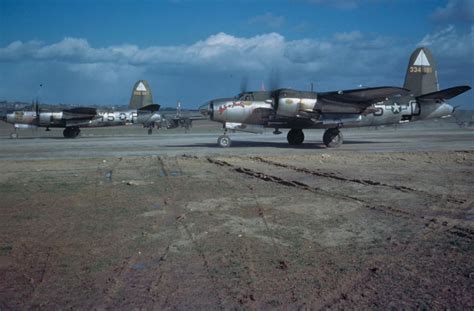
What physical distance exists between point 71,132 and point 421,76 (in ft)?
83.9

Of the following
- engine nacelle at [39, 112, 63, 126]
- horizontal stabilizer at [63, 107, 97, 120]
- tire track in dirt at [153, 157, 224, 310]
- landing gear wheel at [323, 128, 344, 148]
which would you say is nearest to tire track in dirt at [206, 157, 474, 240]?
tire track in dirt at [153, 157, 224, 310]

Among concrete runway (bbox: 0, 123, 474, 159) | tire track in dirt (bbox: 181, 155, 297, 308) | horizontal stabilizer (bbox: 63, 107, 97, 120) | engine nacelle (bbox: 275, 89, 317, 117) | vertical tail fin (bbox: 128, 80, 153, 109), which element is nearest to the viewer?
tire track in dirt (bbox: 181, 155, 297, 308)

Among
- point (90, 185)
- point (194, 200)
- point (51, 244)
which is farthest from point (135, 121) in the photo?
point (51, 244)

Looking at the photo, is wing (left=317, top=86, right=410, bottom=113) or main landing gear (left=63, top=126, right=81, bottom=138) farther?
main landing gear (left=63, top=126, right=81, bottom=138)

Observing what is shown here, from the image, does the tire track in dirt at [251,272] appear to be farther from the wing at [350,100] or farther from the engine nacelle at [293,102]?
the wing at [350,100]

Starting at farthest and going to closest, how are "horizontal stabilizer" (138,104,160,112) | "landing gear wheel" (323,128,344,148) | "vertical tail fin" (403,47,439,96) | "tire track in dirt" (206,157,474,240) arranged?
1. "horizontal stabilizer" (138,104,160,112)
2. "vertical tail fin" (403,47,439,96)
3. "landing gear wheel" (323,128,344,148)
4. "tire track in dirt" (206,157,474,240)

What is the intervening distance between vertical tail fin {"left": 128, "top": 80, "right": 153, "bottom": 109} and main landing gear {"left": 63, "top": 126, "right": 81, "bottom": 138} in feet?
→ 22.6

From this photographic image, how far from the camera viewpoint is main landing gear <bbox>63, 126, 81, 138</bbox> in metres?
35.0

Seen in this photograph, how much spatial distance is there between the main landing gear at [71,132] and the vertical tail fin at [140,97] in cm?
690

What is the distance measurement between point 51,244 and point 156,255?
145cm

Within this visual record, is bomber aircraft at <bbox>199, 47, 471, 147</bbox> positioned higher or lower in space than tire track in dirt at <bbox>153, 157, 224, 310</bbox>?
higher

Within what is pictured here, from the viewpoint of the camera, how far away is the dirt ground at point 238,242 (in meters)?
4.05

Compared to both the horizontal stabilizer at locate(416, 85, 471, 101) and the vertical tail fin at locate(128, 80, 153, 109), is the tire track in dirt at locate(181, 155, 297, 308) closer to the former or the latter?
the horizontal stabilizer at locate(416, 85, 471, 101)

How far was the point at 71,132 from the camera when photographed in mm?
35188
